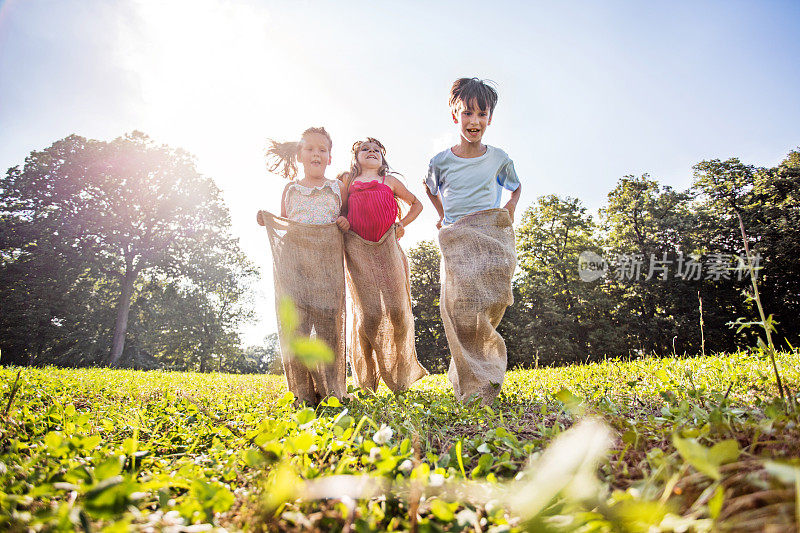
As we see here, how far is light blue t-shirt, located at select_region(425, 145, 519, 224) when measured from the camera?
358cm

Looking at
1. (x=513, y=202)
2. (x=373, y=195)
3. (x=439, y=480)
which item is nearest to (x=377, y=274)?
(x=373, y=195)

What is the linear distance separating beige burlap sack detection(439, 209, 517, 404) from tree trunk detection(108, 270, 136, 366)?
2193 cm

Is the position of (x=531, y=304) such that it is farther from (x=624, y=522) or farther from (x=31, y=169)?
(x=31, y=169)

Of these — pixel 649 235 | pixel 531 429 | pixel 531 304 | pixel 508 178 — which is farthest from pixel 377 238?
pixel 649 235

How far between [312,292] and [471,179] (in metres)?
1.69

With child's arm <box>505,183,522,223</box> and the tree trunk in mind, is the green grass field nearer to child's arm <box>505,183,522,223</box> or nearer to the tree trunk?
child's arm <box>505,183,522,223</box>

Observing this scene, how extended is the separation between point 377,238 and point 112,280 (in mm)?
25531

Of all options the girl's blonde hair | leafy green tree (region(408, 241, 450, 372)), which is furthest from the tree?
the girl's blonde hair

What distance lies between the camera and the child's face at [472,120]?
138 inches

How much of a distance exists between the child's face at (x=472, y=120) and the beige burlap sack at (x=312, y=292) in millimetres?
1433

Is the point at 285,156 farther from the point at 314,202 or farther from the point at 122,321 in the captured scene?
the point at 122,321

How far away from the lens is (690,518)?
2.49 ft

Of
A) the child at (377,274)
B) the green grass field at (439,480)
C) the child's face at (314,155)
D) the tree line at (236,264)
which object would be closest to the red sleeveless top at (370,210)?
the child at (377,274)

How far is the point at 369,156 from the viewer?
4016 mm
